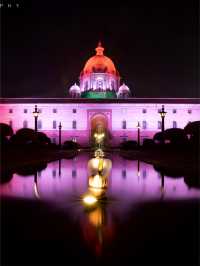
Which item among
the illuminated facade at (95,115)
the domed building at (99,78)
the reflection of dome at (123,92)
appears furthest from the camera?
the reflection of dome at (123,92)

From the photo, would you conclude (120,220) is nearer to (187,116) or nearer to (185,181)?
(185,181)

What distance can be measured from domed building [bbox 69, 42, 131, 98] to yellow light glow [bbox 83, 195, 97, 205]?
43325 millimetres

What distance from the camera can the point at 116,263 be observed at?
11.7ft

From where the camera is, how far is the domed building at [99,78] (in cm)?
4947

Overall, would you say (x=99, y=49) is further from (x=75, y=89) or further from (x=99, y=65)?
(x=75, y=89)

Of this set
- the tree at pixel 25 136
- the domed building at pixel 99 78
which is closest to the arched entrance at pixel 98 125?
the domed building at pixel 99 78

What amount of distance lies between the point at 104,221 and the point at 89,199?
165 cm

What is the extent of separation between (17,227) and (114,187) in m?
3.90

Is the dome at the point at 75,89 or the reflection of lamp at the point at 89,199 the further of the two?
the dome at the point at 75,89

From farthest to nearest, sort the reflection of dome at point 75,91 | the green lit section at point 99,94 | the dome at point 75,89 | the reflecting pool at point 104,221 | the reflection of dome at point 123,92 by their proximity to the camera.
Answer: the dome at point 75,89
the reflection of dome at point 75,91
the reflection of dome at point 123,92
the green lit section at point 99,94
the reflecting pool at point 104,221

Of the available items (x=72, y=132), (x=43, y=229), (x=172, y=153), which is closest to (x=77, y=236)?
(x=43, y=229)

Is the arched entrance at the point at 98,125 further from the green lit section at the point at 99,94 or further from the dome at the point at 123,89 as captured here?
the dome at the point at 123,89

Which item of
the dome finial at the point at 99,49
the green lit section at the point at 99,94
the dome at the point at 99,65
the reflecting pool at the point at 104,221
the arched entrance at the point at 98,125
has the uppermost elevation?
the dome finial at the point at 99,49

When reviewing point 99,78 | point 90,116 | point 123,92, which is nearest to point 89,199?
point 90,116
